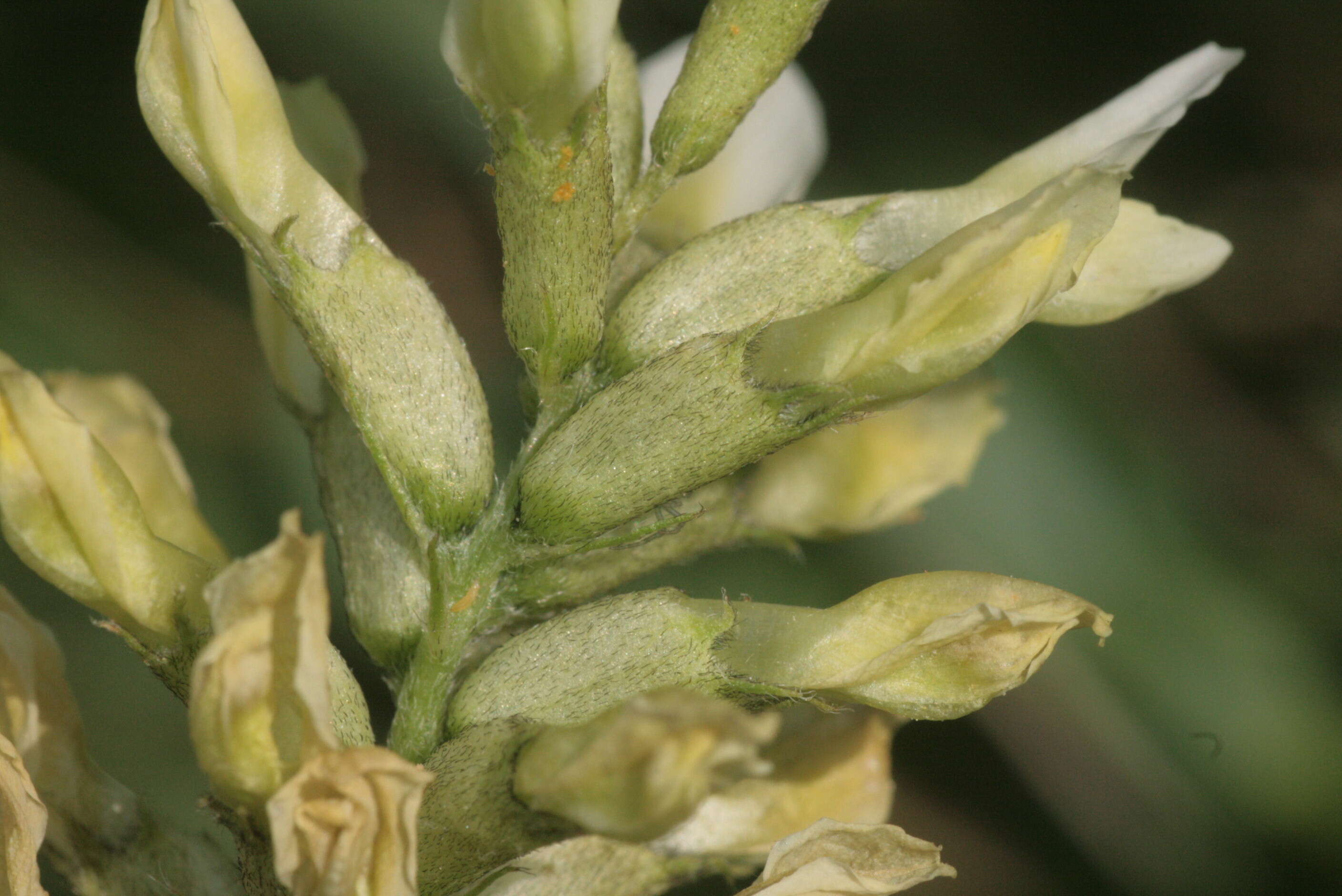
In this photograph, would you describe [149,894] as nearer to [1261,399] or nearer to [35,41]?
[35,41]

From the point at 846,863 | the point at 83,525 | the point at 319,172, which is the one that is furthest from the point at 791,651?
the point at 319,172

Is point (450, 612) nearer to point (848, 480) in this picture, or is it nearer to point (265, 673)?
point (265, 673)

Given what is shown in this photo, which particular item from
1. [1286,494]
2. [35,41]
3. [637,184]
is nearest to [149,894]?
[637,184]

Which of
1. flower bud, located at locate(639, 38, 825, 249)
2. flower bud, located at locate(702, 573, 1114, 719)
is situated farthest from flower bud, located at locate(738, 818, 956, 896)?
flower bud, located at locate(639, 38, 825, 249)

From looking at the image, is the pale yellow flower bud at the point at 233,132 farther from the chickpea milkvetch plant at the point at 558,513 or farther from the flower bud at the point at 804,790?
the flower bud at the point at 804,790

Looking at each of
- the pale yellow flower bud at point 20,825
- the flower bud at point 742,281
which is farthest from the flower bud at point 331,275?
the pale yellow flower bud at point 20,825

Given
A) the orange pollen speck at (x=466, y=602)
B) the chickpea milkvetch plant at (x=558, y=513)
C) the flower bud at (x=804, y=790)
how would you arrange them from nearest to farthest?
the chickpea milkvetch plant at (x=558, y=513)
the orange pollen speck at (x=466, y=602)
the flower bud at (x=804, y=790)

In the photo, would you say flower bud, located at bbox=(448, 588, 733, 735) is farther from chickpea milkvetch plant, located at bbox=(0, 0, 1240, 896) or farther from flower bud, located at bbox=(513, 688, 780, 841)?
flower bud, located at bbox=(513, 688, 780, 841)
